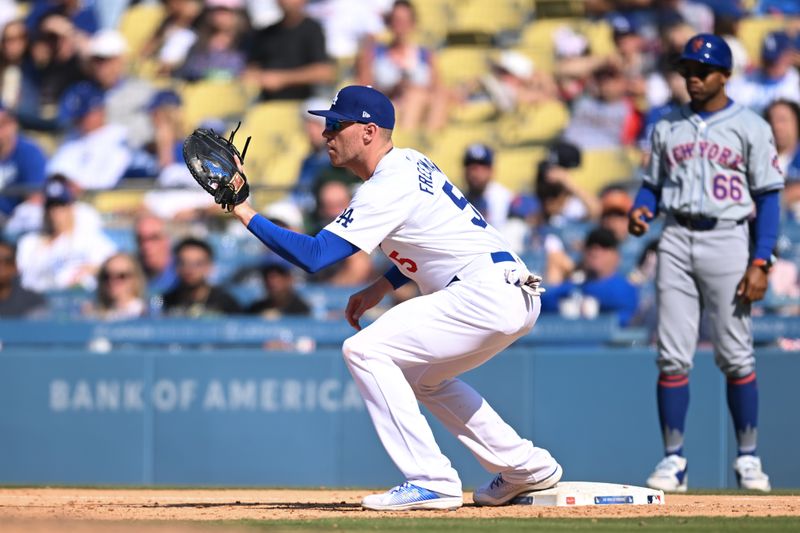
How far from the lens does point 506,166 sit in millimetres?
10891

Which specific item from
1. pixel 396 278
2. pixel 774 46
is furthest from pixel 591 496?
pixel 774 46

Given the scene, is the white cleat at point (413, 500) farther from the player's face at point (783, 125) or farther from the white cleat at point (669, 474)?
the player's face at point (783, 125)

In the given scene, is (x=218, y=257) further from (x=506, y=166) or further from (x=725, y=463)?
(x=725, y=463)

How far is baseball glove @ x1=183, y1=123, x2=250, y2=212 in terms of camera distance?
507 centimetres

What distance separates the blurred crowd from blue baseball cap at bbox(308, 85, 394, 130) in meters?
3.64

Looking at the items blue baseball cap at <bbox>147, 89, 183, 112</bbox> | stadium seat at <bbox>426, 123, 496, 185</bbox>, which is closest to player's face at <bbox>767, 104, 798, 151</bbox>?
stadium seat at <bbox>426, 123, 496, 185</bbox>

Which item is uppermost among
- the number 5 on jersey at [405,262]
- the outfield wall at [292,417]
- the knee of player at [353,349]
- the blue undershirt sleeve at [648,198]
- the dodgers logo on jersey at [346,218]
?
the blue undershirt sleeve at [648,198]

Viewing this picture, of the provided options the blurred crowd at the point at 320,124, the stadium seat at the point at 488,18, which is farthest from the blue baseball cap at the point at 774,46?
the stadium seat at the point at 488,18

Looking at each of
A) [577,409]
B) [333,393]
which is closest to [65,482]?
[333,393]

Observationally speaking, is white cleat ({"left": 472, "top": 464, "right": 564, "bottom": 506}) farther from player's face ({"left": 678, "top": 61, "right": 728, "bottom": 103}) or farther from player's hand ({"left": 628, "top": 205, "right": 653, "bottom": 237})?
player's face ({"left": 678, "top": 61, "right": 728, "bottom": 103})

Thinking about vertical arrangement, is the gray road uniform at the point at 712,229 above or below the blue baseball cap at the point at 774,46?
below

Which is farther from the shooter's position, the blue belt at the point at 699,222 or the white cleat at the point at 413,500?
the blue belt at the point at 699,222

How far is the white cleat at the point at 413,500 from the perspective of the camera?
5.14 metres

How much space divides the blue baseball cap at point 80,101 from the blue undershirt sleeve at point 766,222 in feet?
25.8
